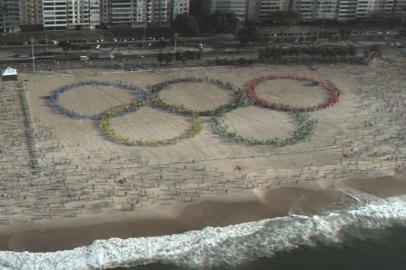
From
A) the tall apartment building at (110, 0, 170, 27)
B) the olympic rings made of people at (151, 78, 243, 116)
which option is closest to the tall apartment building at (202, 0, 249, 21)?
the tall apartment building at (110, 0, 170, 27)

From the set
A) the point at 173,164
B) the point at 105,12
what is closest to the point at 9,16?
the point at 105,12

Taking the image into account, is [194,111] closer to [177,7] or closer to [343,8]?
[177,7]

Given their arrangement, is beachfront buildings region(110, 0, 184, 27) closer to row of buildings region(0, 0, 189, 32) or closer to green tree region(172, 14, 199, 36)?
row of buildings region(0, 0, 189, 32)

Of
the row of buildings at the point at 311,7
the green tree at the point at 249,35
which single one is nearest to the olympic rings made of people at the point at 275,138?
the green tree at the point at 249,35

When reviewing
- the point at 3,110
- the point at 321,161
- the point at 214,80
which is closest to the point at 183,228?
the point at 321,161

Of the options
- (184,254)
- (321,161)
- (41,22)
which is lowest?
(184,254)

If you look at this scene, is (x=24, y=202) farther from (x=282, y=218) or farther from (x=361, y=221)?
(x=361, y=221)
